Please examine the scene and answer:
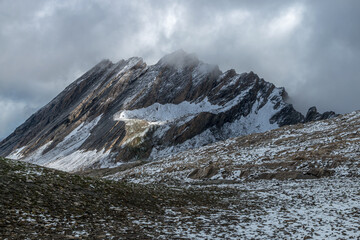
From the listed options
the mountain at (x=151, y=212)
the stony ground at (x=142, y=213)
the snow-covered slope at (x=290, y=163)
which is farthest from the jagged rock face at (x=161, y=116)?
the stony ground at (x=142, y=213)

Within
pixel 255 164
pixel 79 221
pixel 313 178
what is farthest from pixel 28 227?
pixel 255 164

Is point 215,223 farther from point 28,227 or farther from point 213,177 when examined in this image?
point 213,177

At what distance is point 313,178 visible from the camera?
34344mm

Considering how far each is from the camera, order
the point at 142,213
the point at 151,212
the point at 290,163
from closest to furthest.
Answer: the point at 142,213 < the point at 151,212 < the point at 290,163

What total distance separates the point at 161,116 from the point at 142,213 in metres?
136

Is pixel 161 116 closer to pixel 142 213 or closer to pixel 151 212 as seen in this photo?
pixel 151 212

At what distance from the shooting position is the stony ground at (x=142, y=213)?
1119 centimetres

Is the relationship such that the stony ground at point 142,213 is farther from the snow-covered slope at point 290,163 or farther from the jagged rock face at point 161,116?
the jagged rock face at point 161,116

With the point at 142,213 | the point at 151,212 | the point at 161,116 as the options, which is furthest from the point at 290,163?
the point at 161,116

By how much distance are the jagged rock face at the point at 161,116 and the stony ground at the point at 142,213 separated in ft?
341

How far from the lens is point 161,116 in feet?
495

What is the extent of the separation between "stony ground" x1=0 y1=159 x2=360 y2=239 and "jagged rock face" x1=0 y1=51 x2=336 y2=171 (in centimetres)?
10382

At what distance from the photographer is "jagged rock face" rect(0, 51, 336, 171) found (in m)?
130

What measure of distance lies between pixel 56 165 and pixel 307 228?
135 meters
